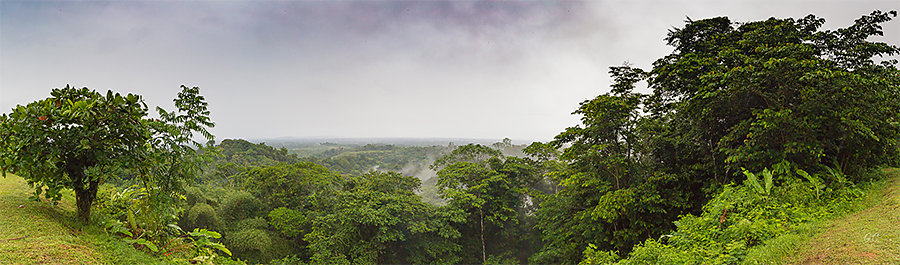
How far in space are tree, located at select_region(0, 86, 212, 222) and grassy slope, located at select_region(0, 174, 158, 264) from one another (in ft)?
0.74

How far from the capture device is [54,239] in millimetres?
2855

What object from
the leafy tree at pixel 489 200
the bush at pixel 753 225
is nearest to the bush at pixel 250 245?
the leafy tree at pixel 489 200

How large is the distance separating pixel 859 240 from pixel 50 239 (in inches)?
301

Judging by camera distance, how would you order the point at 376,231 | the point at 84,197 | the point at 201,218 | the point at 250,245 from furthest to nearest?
the point at 376,231 < the point at 250,245 < the point at 201,218 < the point at 84,197

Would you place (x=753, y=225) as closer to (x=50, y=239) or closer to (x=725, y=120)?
(x=725, y=120)

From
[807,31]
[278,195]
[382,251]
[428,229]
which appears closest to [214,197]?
[278,195]

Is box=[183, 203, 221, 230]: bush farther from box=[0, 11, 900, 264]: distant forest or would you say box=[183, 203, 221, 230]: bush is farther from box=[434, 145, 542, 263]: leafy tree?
box=[434, 145, 542, 263]: leafy tree

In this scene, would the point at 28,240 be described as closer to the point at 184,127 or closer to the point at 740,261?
the point at 184,127

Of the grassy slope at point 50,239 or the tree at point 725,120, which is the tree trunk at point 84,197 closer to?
the grassy slope at point 50,239

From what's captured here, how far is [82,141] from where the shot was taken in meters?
2.87

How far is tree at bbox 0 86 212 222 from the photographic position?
2867mm

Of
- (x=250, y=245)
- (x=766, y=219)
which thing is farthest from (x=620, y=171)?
(x=250, y=245)

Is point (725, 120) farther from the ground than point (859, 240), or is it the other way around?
point (725, 120)

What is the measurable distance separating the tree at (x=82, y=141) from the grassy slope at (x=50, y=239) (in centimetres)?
Result: 23
